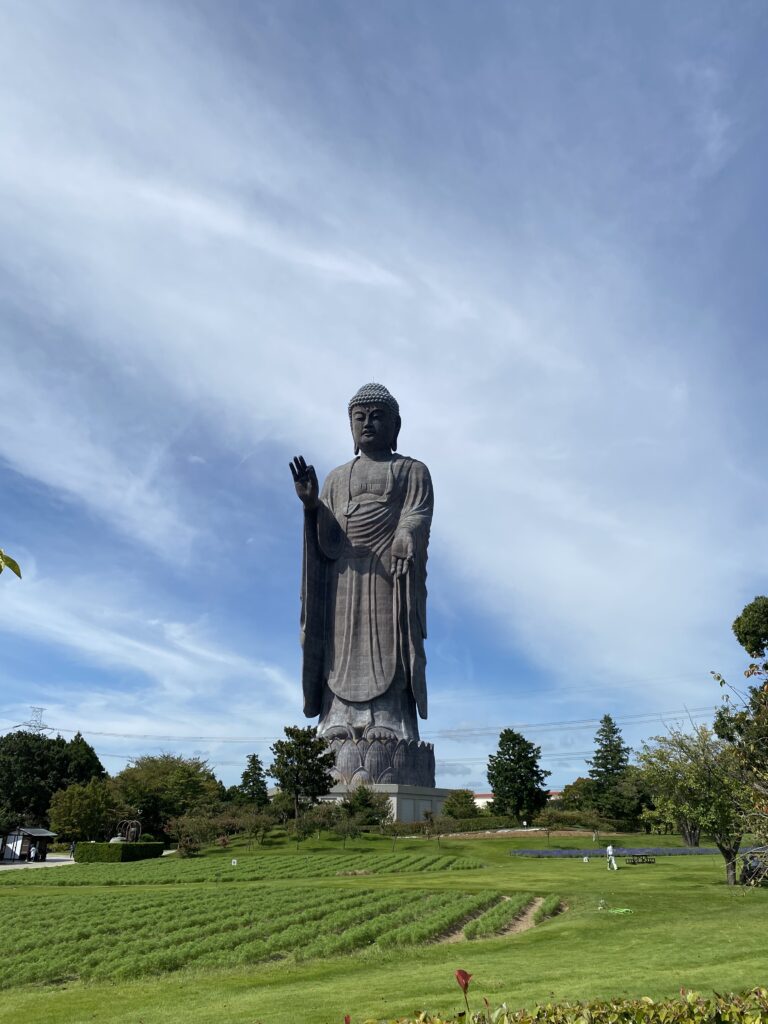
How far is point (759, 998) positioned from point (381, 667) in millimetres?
41707

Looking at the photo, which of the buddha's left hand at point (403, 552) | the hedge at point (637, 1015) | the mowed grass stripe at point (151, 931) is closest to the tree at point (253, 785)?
the buddha's left hand at point (403, 552)

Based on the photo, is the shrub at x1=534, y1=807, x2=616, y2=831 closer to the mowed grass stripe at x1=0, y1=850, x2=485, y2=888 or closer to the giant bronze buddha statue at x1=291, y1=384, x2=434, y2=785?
the giant bronze buddha statue at x1=291, y1=384, x2=434, y2=785

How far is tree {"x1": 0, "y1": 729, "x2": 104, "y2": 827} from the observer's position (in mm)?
54219

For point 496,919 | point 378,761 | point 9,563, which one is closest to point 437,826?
point 378,761

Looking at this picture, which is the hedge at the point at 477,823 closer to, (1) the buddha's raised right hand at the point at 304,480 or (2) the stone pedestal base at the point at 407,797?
(2) the stone pedestal base at the point at 407,797

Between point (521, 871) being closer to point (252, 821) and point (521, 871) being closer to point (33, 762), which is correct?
point (252, 821)

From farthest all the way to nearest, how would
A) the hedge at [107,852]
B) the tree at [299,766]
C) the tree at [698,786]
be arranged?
the tree at [299,766] < the hedge at [107,852] < the tree at [698,786]

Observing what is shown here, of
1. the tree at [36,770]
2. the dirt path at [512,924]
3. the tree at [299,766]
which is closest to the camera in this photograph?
the dirt path at [512,924]

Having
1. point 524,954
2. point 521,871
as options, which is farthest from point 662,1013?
point 521,871

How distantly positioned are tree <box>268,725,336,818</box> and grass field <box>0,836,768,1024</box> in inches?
471

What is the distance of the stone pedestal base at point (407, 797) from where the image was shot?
41.6 metres

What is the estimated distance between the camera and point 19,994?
1037 centimetres

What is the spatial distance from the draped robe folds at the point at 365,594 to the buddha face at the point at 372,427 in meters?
1.71

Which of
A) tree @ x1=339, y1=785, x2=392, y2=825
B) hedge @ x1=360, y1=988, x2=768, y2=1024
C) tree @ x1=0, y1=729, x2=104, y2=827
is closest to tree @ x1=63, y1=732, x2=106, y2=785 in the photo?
tree @ x1=0, y1=729, x2=104, y2=827
